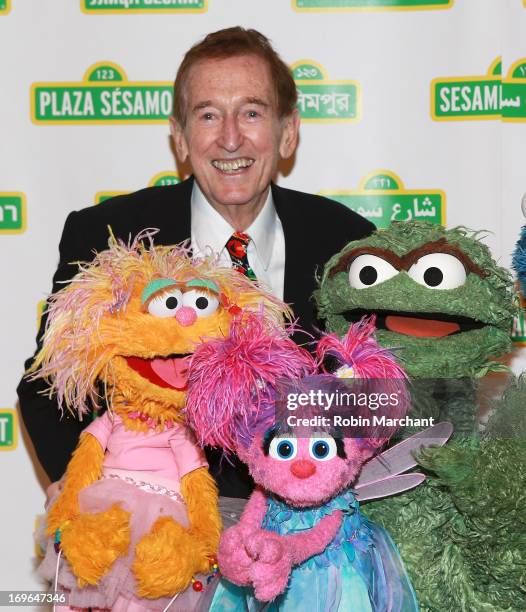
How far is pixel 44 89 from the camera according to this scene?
2021mm

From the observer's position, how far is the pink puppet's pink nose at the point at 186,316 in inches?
49.2

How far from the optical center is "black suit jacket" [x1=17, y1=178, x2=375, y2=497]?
1.58 meters

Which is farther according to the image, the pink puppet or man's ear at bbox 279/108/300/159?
man's ear at bbox 279/108/300/159

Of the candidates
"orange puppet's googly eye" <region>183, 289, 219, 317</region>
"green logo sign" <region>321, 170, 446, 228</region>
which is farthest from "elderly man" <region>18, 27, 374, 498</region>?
"orange puppet's googly eye" <region>183, 289, 219, 317</region>

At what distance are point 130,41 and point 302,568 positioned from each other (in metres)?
1.33

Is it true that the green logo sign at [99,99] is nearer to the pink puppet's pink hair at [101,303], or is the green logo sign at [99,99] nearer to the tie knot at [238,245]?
the tie knot at [238,245]

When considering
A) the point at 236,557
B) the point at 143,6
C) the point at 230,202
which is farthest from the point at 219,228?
the point at 236,557

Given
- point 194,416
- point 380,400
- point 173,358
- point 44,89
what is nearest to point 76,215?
point 44,89

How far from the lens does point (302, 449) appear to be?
44.3 inches

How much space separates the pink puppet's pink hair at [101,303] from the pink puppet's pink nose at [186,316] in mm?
54

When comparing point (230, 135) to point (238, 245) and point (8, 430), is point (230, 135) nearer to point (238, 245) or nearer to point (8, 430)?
point (238, 245)

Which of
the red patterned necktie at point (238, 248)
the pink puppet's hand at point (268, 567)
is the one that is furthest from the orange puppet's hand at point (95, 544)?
the red patterned necktie at point (238, 248)

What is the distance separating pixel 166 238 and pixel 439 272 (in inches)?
25.5

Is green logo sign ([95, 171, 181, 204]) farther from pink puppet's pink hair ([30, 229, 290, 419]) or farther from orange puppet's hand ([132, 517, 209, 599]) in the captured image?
orange puppet's hand ([132, 517, 209, 599])
